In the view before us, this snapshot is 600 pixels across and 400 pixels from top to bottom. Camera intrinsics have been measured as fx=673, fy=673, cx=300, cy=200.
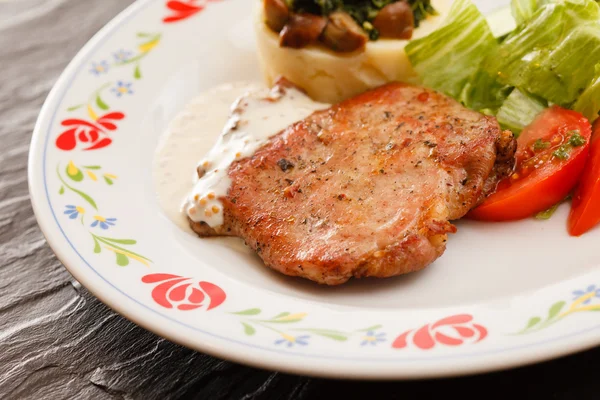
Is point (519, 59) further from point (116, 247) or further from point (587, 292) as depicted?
point (116, 247)

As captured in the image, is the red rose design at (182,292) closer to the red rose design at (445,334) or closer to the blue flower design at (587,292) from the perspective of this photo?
the red rose design at (445,334)

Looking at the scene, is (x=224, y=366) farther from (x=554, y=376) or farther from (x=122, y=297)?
(x=554, y=376)

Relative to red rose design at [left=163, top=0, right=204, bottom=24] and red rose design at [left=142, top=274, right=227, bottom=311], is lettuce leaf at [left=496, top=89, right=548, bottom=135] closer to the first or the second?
red rose design at [left=142, top=274, right=227, bottom=311]

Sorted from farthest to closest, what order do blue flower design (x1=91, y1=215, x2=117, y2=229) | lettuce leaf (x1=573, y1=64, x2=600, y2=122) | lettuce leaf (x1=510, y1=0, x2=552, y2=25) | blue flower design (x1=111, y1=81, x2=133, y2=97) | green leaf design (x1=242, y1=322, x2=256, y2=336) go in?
blue flower design (x1=111, y1=81, x2=133, y2=97), lettuce leaf (x1=510, y1=0, x2=552, y2=25), lettuce leaf (x1=573, y1=64, x2=600, y2=122), blue flower design (x1=91, y1=215, x2=117, y2=229), green leaf design (x1=242, y1=322, x2=256, y2=336)

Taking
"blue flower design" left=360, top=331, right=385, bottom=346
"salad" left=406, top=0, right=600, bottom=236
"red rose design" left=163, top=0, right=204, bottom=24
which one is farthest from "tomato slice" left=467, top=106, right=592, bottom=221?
"red rose design" left=163, top=0, right=204, bottom=24

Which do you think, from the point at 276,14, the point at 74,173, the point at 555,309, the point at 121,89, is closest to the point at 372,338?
the point at 555,309

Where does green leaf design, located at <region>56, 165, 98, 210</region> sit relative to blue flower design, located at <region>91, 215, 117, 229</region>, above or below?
below

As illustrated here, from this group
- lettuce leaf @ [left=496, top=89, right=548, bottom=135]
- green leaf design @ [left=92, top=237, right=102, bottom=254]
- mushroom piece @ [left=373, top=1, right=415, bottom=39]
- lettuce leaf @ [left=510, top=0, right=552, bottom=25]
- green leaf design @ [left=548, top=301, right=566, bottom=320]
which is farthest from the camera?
mushroom piece @ [left=373, top=1, right=415, bottom=39]

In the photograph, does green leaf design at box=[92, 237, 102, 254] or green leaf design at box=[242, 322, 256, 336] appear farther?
green leaf design at box=[92, 237, 102, 254]
